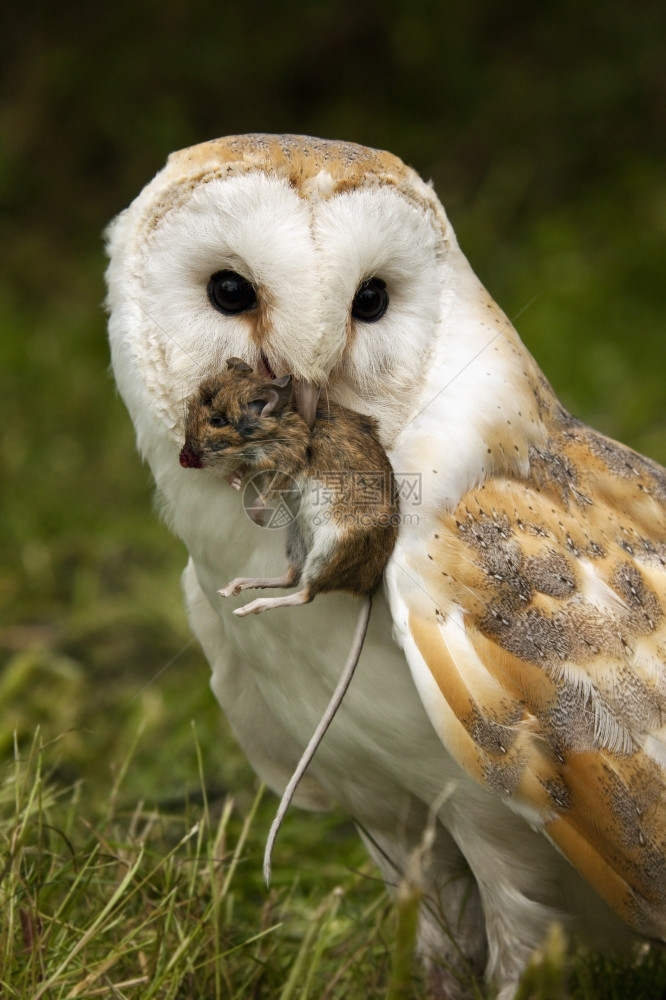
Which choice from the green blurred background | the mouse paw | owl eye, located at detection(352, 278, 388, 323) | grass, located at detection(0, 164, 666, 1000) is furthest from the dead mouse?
the green blurred background

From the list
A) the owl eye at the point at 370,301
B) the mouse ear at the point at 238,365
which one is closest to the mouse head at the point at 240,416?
the mouse ear at the point at 238,365

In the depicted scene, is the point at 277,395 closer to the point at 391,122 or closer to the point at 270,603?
the point at 270,603

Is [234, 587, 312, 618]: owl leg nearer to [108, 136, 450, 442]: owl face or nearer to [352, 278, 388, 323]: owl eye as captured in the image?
[108, 136, 450, 442]: owl face

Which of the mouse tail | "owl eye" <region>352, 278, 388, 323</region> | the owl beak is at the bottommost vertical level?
the mouse tail

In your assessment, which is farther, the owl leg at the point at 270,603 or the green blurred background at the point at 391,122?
the green blurred background at the point at 391,122

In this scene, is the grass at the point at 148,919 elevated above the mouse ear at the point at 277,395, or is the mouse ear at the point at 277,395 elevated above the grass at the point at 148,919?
the mouse ear at the point at 277,395

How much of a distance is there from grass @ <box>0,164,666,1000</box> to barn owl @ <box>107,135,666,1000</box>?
262 mm

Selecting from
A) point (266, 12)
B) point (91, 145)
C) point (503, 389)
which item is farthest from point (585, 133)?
point (503, 389)

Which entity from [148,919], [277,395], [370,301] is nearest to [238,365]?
[277,395]

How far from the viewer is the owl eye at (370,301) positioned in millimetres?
1737

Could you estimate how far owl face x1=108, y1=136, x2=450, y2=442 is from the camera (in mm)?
1666

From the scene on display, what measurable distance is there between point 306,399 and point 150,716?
5.41ft

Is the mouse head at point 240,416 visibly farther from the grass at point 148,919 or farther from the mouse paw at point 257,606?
the grass at point 148,919

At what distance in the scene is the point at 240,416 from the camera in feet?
5.39
